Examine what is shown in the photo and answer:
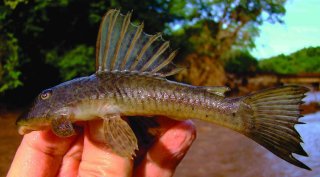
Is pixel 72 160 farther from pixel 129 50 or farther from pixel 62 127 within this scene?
pixel 129 50

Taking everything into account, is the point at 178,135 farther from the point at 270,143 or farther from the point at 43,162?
the point at 43,162

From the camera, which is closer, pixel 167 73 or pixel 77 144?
pixel 167 73

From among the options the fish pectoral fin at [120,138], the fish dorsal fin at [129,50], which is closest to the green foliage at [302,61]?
the fish dorsal fin at [129,50]

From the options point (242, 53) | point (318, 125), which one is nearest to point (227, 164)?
point (318, 125)

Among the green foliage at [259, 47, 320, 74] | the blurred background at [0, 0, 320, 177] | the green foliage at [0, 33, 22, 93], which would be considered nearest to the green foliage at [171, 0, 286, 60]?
the blurred background at [0, 0, 320, 177]

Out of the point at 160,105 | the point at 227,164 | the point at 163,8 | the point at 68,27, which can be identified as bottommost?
the point at 227,164

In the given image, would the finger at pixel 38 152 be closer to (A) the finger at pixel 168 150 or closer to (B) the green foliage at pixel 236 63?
(A) the finger at pixel 168 150

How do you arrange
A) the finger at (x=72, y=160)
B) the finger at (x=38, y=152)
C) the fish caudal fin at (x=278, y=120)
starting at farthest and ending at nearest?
the finger at (x=72, y=160) → the finger at (x=38, y=152) → the fish caudal fin at (x=278, y=120)
